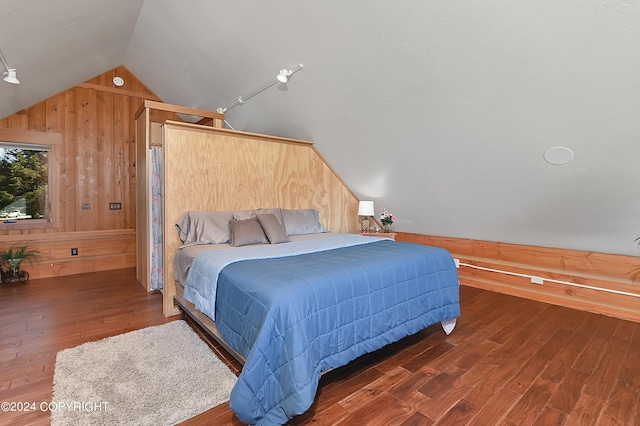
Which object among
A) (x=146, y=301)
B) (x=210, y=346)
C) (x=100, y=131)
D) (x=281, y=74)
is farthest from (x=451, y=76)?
(x=100, y=131)

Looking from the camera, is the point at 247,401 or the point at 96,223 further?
the point at 96,223

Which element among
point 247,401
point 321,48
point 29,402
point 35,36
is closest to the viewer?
A: point 247,401

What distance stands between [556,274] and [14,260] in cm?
642

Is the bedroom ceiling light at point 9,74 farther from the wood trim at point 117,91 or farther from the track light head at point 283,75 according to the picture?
the track light head at point 283,75

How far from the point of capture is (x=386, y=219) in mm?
4395

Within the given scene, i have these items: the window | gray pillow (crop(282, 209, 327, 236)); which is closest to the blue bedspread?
gray pillow (crop(282, 209, 327, 236))

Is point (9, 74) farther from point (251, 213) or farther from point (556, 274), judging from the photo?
point (556, 274)

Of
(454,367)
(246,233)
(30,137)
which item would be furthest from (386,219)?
(30,137)

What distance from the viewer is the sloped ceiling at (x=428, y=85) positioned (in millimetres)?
1943

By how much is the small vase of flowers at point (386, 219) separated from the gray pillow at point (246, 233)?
196 cm

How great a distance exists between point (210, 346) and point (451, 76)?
2.75 metres

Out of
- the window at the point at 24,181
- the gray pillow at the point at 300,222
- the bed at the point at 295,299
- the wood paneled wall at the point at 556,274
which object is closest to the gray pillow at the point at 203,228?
the bed at the point at 295,299

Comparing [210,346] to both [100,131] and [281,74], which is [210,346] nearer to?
[281,74]

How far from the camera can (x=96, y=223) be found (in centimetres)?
490
